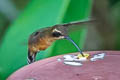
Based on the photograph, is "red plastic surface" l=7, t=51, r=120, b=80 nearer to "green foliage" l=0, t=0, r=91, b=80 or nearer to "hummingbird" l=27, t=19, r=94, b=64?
"hummingbird" l=27, t=19, r=94, b=64

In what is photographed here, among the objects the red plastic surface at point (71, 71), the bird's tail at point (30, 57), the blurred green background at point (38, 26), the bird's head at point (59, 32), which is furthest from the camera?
the blurred green background at point (38, 26)

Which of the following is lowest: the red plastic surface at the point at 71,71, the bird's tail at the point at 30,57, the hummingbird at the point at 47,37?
the bird's tail at the point at 30,57

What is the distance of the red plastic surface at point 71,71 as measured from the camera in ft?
5.26

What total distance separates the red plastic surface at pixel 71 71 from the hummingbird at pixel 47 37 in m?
0.11

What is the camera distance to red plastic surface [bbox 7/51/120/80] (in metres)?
1.60

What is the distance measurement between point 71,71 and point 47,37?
1.02ft

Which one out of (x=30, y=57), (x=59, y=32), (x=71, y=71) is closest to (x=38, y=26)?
(x=30, y=57)

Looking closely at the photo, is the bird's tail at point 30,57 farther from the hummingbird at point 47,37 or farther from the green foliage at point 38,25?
the green foliage at point 38,25

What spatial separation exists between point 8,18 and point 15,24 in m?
0.60

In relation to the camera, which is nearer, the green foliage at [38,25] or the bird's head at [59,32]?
the bird's head at [59,32]

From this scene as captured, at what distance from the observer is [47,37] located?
1.97m

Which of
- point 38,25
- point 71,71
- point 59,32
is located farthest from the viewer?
point 38,25

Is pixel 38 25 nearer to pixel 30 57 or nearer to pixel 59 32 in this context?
pixel 30 57

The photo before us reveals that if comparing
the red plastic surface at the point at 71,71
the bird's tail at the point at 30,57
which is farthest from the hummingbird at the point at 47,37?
the red plastic surface at the point at 71,71
